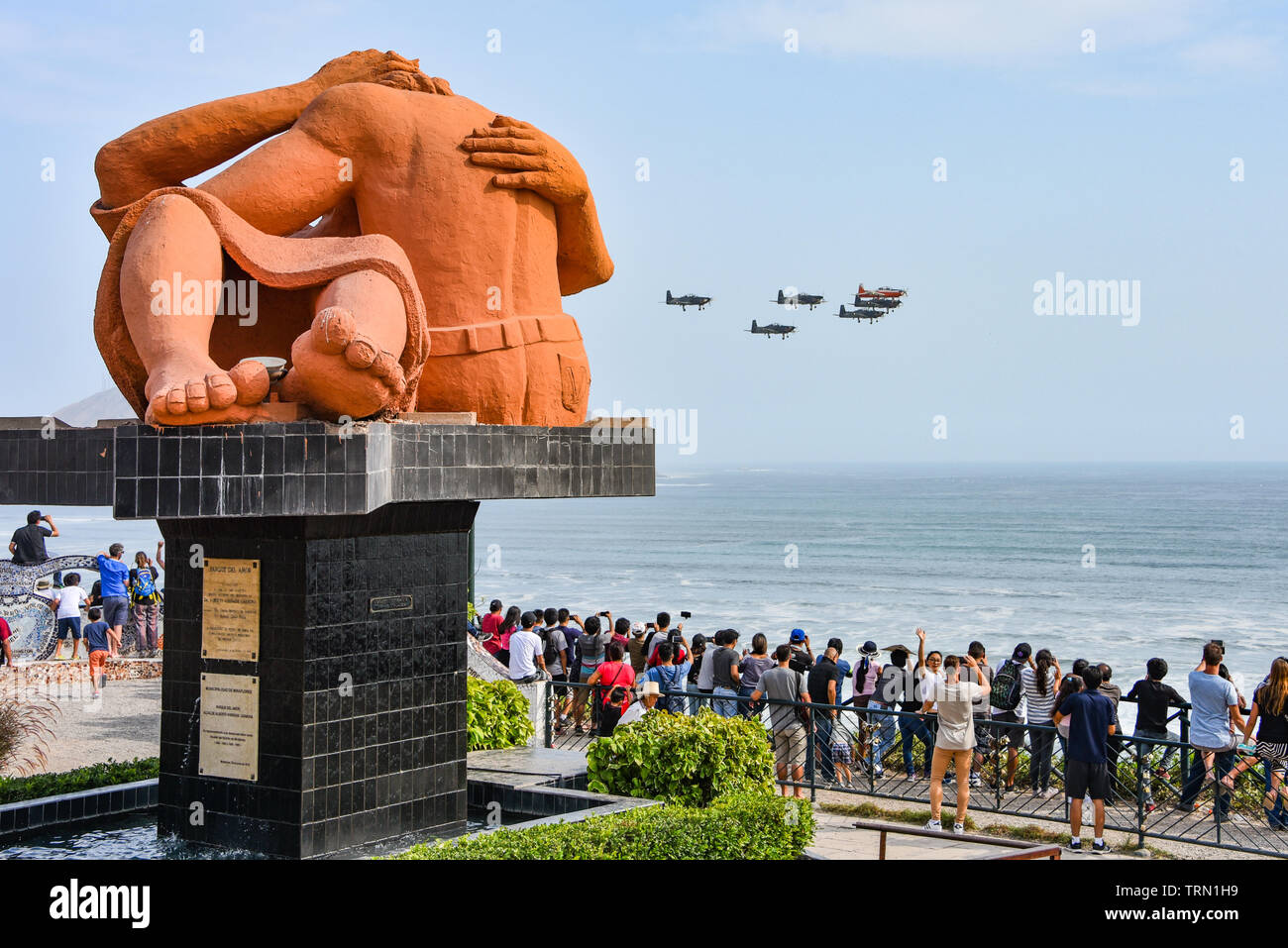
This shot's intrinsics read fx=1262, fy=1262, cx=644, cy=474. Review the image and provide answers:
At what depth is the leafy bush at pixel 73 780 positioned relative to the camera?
928 centimetres

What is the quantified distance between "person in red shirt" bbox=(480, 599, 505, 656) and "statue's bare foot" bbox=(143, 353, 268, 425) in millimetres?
10597

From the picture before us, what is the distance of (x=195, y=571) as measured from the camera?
27.2 feet

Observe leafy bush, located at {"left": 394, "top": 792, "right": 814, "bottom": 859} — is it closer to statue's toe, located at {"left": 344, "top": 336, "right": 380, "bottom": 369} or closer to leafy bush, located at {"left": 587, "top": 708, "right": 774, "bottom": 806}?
leafy bush, located at {"left": 587, "top": 708, "right": 774, "bottom": 806}

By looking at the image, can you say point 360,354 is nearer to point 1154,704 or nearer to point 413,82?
point 413,82

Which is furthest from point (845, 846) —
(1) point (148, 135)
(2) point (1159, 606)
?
(2) point (1159, 606)

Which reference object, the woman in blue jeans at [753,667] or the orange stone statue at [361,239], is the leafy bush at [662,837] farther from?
the woman in blue jeans at [753,667]

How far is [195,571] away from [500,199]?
3.17 m

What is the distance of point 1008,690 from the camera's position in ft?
44.1

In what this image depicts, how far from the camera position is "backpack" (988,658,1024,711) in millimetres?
13422

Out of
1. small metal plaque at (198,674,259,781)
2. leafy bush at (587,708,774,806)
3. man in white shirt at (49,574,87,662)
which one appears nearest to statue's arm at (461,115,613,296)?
leafy bush at (587,708,774,806)

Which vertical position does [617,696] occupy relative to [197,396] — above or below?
below

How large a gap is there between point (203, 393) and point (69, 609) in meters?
13.7

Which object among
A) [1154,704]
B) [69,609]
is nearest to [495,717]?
[1154,704]

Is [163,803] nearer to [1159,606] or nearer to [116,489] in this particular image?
[116,489]
